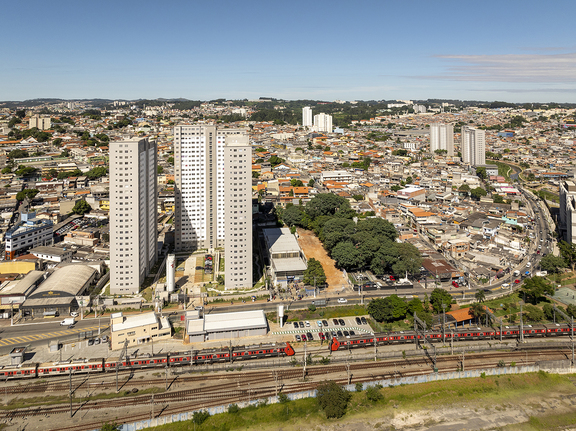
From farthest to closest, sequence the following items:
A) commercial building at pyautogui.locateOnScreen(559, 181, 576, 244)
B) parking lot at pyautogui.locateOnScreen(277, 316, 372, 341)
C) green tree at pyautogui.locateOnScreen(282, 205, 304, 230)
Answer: green tree at pyautogui.locateOnScreen(282, 205, 304, 230) → commercial building at pyautogui.locateOnScreen(559, 181, 576, 244) → parking lot at pyautogui.locateOnScreen(277, 316, 372, 341)

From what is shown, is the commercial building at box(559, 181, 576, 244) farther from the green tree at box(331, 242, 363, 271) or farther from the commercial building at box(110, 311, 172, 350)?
the commercial building at box(110, 311, 172, 350)

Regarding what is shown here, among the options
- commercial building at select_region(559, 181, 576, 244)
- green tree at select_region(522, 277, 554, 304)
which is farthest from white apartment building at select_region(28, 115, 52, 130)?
green tree at select_region(522, 277, 554, 304)

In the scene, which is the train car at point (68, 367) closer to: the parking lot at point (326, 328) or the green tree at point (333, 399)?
the parking lot at point (326, 328)

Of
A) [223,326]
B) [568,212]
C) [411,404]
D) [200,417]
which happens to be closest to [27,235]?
[223,326]

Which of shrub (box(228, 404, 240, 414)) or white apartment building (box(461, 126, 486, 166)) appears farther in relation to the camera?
white apartment building (box(461, 126, 486, 166))

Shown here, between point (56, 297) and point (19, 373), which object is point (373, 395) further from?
A: point (56, 297)

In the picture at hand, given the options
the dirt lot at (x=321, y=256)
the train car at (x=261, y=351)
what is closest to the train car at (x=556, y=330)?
the dirt lot at (x=321, y=256)
